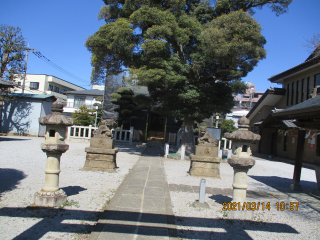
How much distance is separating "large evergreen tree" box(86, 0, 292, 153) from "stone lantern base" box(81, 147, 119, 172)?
159 inches

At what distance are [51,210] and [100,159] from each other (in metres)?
3.78

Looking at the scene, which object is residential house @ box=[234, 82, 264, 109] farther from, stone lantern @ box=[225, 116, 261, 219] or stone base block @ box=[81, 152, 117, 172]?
stone lantern @ box=[225, 116, 261, 219]

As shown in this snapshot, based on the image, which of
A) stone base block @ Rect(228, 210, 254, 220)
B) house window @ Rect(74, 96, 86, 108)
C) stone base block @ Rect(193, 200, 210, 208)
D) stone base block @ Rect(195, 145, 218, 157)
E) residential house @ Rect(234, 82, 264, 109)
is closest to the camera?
stone base block @ Rect(228, 210, 254, 220)

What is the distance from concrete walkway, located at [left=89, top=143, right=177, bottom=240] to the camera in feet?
11.1

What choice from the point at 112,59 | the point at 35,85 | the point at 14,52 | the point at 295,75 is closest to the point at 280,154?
the point at 295,75

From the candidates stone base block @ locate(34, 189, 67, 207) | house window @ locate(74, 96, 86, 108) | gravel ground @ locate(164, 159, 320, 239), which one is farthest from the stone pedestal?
house window @ locate(74, 96, 86, 108)

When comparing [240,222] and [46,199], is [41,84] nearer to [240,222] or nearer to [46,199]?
[46,199]

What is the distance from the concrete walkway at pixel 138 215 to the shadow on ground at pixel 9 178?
2544 millimetres

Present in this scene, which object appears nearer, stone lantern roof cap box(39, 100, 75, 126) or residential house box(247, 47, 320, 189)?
stone lantern roof cap box(39, 100, 75, 126)

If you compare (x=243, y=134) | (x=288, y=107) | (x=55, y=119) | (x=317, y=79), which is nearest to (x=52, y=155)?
(x=55, y=119)

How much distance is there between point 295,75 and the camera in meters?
15.6

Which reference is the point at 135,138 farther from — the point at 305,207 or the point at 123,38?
the point at 305,207

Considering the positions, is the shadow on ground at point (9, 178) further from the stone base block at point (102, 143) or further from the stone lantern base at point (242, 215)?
the stone lantern base at point (242, 215)

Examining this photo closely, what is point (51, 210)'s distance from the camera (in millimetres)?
4035
